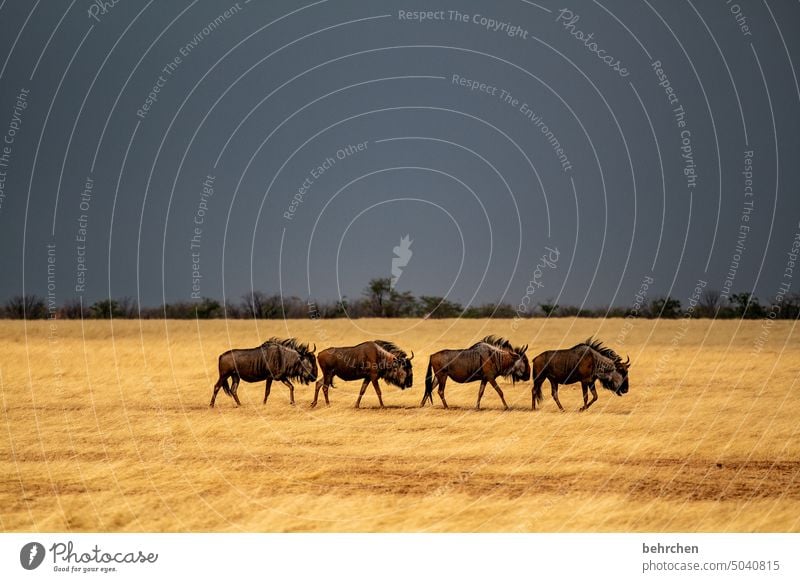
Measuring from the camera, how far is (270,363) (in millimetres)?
25422

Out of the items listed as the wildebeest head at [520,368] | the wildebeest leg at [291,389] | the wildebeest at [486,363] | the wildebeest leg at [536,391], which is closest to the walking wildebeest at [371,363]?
the wildebeest at [486,363]

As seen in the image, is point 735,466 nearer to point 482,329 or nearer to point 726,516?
point 726,516

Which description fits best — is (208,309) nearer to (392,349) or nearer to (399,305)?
(399,305)

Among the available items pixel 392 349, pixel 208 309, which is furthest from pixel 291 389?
pixel 208 309

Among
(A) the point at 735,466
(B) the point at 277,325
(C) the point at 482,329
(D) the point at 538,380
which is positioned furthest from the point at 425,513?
(B) the point at 277,325

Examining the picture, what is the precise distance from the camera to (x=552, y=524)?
49.4 ft

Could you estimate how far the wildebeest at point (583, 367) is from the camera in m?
24.8

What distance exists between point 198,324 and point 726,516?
42296mm

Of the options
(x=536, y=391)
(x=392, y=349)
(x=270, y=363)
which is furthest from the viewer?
(x=392, y=349)

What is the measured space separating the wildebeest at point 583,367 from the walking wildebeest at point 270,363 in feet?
21.1
